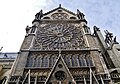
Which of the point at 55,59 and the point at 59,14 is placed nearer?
the point at 55,59

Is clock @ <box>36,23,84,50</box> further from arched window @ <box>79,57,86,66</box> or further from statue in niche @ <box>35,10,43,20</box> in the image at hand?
statue in niche @ <box>35,10,43,20</box>

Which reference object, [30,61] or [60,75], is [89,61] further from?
[30,61]

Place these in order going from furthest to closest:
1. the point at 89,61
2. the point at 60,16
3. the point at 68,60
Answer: the point at 60,16 < the point at 68,60 < the point at 89,61

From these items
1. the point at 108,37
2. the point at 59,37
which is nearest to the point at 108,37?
the point at 108,37

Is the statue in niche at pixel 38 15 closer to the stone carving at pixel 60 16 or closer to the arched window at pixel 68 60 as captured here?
the stone carving at pixel 60 16

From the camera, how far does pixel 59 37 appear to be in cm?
2023

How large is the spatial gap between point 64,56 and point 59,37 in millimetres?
3910

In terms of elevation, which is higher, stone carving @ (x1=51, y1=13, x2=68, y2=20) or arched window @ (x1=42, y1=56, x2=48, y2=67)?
stone carving @ (x1=51, y1=13, x2=68, y2=20)

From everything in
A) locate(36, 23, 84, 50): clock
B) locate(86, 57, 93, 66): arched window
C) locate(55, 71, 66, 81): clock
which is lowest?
locate(55, 71, 66, 81): clock

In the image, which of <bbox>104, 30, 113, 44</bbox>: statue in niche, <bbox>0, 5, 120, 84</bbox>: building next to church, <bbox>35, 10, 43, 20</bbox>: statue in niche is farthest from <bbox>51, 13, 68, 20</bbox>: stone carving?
<bbox>104, 30, 113, 44</bbox>: statue in niche

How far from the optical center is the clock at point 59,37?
732 inches

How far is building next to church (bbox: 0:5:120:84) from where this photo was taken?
46.2ft

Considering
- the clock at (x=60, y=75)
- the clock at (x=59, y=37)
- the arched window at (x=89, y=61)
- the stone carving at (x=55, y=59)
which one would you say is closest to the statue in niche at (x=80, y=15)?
the clock at (x=59, y=37)

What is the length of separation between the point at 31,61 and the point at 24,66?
3.40 ft
